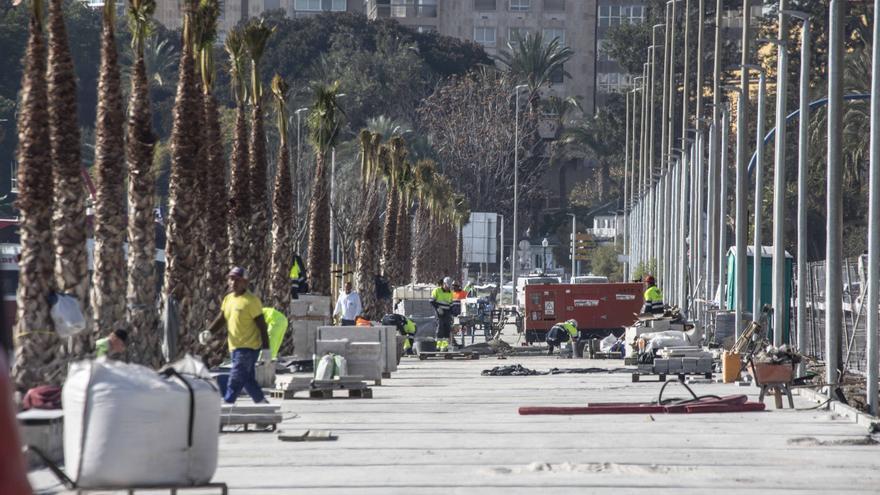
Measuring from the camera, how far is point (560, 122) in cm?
14462

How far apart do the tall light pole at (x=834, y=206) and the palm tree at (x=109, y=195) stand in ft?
32.9

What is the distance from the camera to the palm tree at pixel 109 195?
25.5 metres

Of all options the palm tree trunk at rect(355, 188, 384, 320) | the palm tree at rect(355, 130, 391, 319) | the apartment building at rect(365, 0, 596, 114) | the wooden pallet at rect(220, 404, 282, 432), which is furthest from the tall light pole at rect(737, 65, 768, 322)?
the apartment building at rect(365, 0, 596, 114)

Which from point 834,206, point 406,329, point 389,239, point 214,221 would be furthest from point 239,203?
point 389,239

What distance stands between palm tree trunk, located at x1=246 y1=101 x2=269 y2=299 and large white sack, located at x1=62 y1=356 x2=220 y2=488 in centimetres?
2541

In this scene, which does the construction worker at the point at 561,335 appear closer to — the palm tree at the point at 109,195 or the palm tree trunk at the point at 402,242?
the palm tree at the point at 109,195

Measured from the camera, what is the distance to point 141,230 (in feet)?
89.2

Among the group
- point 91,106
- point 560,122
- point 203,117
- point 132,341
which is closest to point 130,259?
point 132,341

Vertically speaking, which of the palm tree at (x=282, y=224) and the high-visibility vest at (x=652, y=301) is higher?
the palm tree at (x=282, y=224)

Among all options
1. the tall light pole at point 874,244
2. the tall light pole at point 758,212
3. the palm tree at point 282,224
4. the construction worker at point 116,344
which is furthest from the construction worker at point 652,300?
the construction worker at point 116,344

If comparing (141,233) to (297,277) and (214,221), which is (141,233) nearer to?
(214,221)

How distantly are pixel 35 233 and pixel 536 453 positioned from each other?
31.7ft

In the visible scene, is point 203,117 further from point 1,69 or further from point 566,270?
point 566,270

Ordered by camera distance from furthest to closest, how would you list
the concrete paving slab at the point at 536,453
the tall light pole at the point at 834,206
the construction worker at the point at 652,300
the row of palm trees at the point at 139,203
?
the construction worker at the point at 652,300 < the tall light pole at the point at 834,206 < the row of palm trees at the point at 139,203 < the concrete paving slab at the point at 536,453
